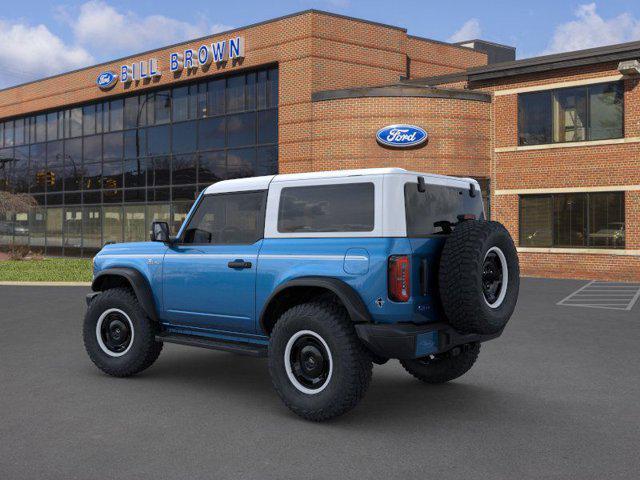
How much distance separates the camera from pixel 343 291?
566 centimetres

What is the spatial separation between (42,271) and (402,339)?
22330 millimetres

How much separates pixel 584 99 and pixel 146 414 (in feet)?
67.4

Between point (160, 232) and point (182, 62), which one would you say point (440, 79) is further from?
point (160, 232)

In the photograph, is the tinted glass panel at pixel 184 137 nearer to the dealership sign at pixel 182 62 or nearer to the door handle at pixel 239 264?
the dealership sign at pixel 182 62

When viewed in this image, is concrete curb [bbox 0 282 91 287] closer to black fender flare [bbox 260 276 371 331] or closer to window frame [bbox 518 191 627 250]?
window frame [bbox 518 191 627 250]

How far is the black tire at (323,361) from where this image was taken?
563 centimetres

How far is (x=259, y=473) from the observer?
181 inches

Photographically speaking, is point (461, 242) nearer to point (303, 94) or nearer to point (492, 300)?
point (492, 300)

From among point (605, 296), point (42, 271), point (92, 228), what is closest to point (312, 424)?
point (605, 296)

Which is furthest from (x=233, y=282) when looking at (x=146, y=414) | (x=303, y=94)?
(x=303, y=94)

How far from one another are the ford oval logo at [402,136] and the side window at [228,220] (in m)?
17.6

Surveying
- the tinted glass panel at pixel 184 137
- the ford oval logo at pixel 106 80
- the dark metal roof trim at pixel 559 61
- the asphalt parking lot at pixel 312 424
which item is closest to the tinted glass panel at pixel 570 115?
the dark metal roof trim at pixel 559 61

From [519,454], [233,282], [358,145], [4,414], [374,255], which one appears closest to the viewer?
[519,454]

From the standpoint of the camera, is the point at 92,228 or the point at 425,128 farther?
the point at 92,228
